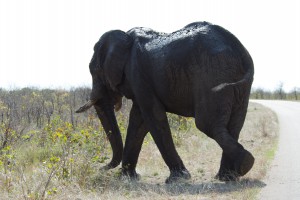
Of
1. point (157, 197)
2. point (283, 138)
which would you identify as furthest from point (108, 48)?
point (283, 138)

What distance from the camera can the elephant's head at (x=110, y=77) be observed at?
896 cm

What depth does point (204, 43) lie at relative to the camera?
7695mm

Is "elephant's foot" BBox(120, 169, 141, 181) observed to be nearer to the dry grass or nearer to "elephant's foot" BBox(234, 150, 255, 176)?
the dry grass

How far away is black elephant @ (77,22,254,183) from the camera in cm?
750

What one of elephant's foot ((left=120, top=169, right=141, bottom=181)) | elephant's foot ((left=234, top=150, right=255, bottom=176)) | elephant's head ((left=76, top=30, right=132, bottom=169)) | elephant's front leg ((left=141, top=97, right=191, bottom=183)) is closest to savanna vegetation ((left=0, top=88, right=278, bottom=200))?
elephant's foot ((left=120, top=169, right=141, bottom=181))

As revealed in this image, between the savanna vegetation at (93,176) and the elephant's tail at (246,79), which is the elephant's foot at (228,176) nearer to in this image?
the savanna vegetation at (93,176)

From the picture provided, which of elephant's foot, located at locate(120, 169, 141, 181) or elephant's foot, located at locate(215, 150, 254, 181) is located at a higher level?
elephant's foot, located at locate(215, 150, 254, 181)

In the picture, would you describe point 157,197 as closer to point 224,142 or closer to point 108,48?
point 224,142

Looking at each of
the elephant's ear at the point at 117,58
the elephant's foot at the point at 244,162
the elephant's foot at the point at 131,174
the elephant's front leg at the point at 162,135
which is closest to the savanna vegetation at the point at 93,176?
the elephant's foot at the point at 131,174

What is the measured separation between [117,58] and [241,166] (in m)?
3.16

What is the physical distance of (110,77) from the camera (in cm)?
905

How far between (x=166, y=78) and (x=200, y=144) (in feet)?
19.5

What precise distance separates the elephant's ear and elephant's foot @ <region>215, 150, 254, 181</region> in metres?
2.78

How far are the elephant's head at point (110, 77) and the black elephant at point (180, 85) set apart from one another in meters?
0.02
